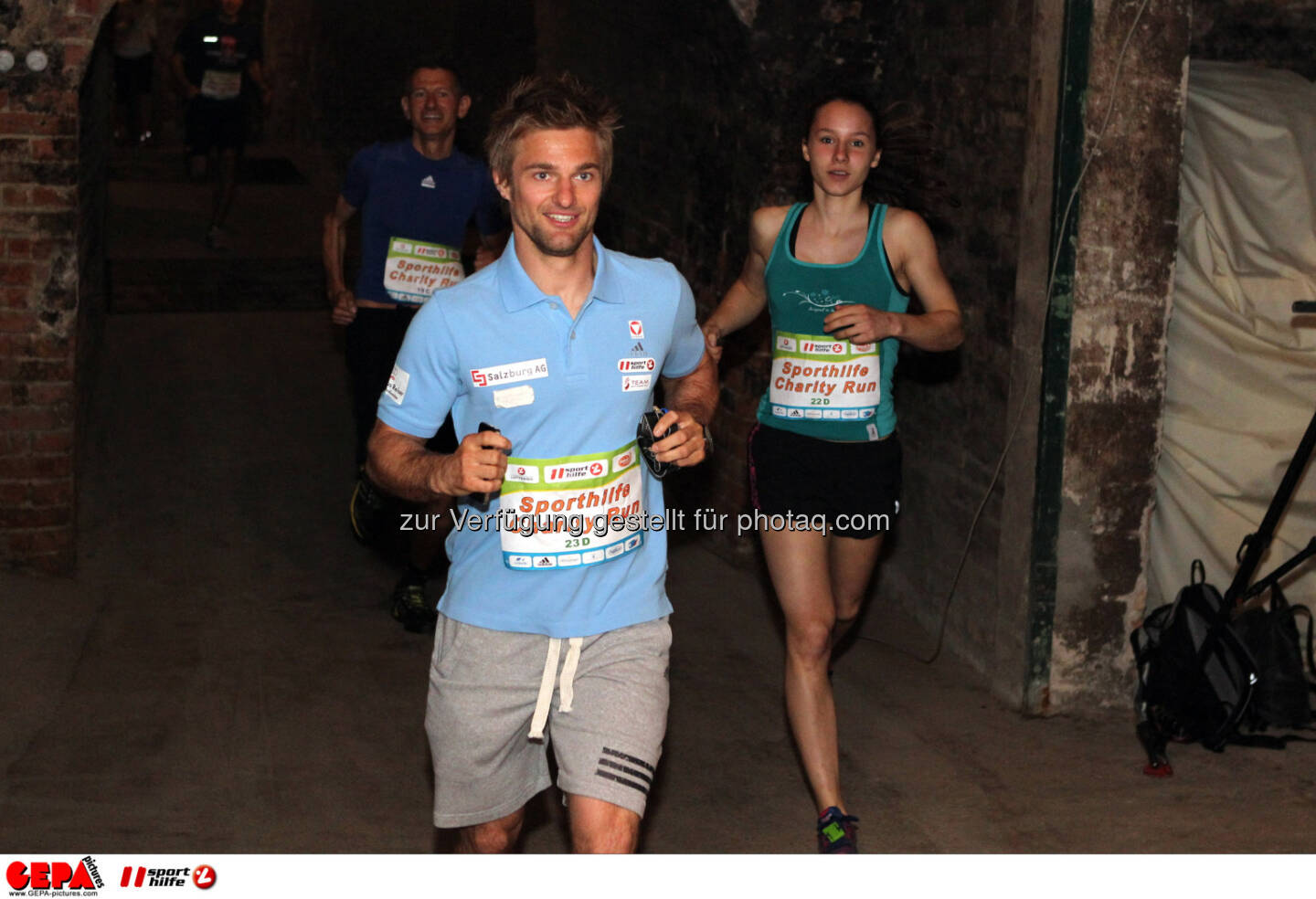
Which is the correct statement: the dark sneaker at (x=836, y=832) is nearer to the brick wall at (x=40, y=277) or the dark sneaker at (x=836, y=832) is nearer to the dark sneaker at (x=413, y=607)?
the dark sneaker at (x=413, y=607)

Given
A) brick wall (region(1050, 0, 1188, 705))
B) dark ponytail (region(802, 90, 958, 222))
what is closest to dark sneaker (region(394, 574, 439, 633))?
dark ponytail (region(802, 90, 958, 222))

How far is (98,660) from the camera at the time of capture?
18.6 feet

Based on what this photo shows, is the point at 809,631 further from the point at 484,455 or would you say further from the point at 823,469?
the point at 484,455

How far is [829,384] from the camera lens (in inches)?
177

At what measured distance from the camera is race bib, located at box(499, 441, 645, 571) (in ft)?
10.5

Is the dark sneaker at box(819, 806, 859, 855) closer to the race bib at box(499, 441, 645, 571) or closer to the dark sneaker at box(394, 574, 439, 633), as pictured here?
the race bib at box(499, 441, 645, 571)

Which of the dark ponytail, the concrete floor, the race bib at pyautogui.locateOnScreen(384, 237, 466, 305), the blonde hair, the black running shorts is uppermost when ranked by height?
the blonde hair

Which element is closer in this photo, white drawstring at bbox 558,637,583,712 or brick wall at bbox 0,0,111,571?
white drawstring at bbox 558,637,583,712

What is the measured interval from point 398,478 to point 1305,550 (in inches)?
121

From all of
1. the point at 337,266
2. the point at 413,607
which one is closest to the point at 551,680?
the point at 413,607

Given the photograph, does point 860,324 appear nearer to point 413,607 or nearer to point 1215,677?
point 1215,677

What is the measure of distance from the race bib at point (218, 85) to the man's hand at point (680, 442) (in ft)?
29.4

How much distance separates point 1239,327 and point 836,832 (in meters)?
2.33
